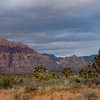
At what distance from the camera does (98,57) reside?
3656 centimetres

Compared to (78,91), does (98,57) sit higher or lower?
higher

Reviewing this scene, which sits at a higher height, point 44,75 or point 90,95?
point 44,75

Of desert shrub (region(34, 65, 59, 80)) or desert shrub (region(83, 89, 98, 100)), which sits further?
desert shrub (region(34, 65, 59, 80))

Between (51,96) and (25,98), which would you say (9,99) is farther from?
(51,96)

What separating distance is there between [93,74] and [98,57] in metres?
3.30

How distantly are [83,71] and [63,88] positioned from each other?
2129 cm

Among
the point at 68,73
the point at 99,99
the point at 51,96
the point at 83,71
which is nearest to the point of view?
the point at 99,99

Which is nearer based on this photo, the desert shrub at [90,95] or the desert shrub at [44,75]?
the desert shrub at [90,95]

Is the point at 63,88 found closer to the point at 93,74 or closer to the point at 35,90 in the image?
the point at 35,90

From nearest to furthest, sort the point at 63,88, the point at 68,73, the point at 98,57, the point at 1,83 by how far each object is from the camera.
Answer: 1. the point at 63,88
2. the point at 1,83
3. the point at 98,57
4. the point at 68,73

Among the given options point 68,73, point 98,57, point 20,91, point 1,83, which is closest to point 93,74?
point 98,57

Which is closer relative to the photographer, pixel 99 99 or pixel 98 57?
pixel 99 99

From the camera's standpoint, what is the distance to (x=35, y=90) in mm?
24000

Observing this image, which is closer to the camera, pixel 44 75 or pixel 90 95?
pixel 90 95
